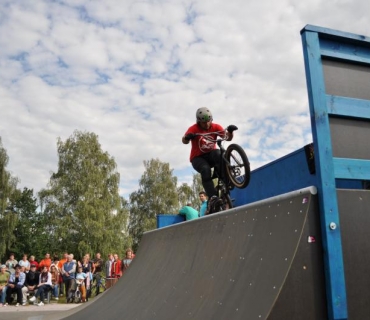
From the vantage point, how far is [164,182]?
42.0 metres

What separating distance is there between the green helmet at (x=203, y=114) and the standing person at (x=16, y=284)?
31.6 feet

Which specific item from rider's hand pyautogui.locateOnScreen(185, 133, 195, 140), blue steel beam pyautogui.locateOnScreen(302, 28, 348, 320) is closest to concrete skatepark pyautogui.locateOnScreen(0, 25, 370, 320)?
blue steel beam pyautogui.locateOnScreen(302, 28, 348, 320)

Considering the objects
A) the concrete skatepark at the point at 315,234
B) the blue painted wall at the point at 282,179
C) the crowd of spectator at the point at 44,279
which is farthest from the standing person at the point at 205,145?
the crowd of spectator at the point at 44,279

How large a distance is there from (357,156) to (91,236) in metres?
32.4

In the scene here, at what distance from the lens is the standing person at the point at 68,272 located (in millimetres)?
13000

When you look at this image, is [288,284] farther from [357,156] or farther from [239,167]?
[239,167]

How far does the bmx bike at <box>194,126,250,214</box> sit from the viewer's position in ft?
16.0

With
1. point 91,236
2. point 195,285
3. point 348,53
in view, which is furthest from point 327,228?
point 91,236

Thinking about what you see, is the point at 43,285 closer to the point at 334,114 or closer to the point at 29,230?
the point at 334,114

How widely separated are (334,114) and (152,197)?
4012cm

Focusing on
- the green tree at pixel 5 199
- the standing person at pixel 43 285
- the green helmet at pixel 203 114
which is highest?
the green tree at pixel 5 199

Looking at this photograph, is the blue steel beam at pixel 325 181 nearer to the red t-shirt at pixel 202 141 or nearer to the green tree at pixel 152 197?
the red t-shirt at pixel 202 141

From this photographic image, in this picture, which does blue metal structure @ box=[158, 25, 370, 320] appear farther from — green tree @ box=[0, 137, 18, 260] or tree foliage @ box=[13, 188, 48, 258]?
tree foliage @ box=[13, 188, 48, 258]

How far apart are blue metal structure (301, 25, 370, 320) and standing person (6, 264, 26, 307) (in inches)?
474
